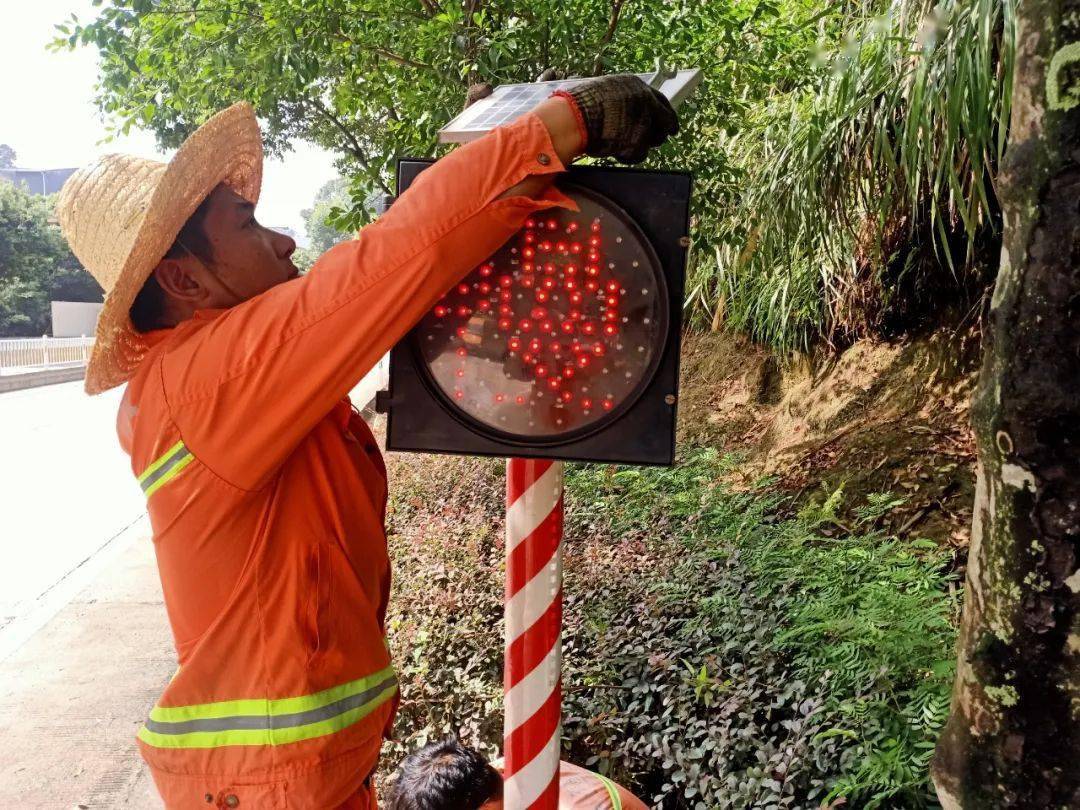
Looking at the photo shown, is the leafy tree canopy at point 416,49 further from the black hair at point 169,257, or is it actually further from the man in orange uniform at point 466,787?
the man in orange uniform at point 466,787

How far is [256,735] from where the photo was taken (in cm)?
141

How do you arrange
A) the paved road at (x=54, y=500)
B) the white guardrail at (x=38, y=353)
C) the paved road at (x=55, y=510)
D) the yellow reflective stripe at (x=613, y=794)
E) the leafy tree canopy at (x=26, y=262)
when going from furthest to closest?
the leafy tree canopy at (x=26, y=262), the white guardrail at (x=38, y=353), the paved road at (x=54, y=500), the paved road at (x=55, y=510), the yellow reflective stripe at (x=613, y=794)

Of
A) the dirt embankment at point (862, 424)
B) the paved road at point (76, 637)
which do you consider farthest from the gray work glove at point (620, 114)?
the paved road at point (76, 637)

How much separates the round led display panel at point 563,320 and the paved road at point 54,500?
3.54m

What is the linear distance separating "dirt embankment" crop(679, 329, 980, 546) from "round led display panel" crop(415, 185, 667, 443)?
254 centimetres

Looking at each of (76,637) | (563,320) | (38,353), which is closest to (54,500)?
(76,637)

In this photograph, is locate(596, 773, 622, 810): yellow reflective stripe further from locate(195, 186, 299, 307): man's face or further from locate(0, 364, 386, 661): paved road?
locate(0, 364, 386, 661): paved road

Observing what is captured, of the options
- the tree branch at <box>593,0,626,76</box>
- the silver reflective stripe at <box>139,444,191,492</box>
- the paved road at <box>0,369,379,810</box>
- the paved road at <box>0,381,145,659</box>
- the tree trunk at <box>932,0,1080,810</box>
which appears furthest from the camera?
the paved road at <box>0,381,145,659</box>

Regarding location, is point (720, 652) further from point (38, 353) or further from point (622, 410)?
point (38, 353)

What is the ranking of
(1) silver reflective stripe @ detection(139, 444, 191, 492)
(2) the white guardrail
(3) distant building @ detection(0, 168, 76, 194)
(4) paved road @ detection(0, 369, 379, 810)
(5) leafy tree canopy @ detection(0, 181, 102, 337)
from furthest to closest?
(3) distant building @ detection(0, 168, 76, 194), (5) leafy tree canopy @ detection(0, 181, 102, 337), (2) the white guardrail, (4) paved road @ detection(0, 369, 379, 810), (1) silver reflective stripe @ detection(139, 444, 191, 492)

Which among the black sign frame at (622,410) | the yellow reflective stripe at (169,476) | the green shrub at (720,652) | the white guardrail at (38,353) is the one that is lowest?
the white guardrail at (38,353)

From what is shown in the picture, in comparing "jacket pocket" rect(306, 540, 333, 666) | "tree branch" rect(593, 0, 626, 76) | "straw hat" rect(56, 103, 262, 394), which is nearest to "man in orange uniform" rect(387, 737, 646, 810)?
"jacket pocket" rect(306, 540, 333, 666)

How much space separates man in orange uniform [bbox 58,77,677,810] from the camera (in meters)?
1.24

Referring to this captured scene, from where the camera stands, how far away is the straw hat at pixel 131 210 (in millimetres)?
1387
